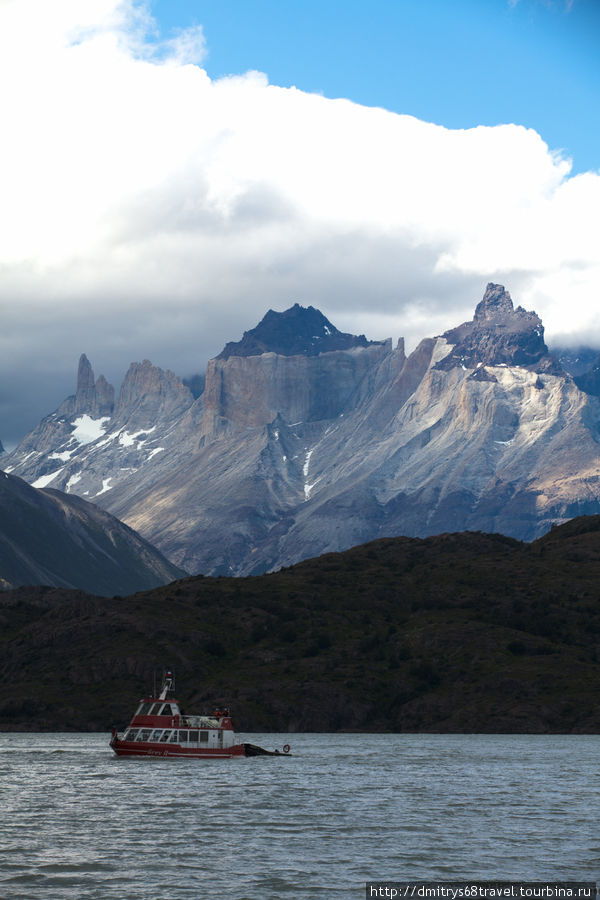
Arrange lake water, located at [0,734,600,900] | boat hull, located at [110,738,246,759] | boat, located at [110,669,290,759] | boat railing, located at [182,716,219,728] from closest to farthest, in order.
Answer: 1. lake water, located at [0,734,600,900]
2. boat hull, located at [110,738,246,759]
3. boat, located at [110,669,290,759]
4. boat railing, located at [182,716,219,728]

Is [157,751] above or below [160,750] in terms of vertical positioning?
below

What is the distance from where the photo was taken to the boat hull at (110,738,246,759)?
16712 centimetres

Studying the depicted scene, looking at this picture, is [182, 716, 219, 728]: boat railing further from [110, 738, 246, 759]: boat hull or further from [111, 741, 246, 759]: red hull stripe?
[111, 741, 246, 759]: red hull stripe

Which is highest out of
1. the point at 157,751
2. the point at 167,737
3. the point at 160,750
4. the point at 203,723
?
the point at 203,723

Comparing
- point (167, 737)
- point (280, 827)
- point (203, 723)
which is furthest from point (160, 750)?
point (280, 827)

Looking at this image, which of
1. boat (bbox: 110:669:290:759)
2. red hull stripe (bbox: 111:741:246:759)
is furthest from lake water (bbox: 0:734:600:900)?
boat (bbox: 110:669:290:759)

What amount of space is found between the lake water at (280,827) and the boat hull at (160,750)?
2.21 m

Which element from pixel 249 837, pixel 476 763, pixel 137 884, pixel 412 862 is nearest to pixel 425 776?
pixel 476 763

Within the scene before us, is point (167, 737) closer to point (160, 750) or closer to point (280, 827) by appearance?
point (160, 750)

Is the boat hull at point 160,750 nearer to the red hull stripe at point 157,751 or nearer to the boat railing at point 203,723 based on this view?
the red hull stripe at point 157,751

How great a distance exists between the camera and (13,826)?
97.7m

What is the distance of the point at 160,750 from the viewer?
169 metres

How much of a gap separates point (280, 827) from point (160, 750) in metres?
73.6

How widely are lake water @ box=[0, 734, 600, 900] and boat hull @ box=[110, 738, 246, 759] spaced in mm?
2213
